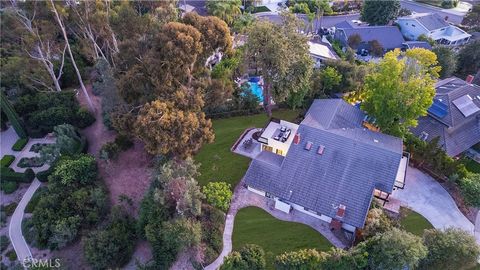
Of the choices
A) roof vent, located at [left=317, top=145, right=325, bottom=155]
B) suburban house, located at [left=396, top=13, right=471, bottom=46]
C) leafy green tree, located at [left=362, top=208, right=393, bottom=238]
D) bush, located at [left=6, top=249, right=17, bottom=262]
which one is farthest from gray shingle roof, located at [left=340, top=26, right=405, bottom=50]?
bush, located at [left=6, top=249, right=17, bottom=262]

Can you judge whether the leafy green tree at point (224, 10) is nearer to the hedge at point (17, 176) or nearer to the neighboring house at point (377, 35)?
the neighboring house at point (377, 35)

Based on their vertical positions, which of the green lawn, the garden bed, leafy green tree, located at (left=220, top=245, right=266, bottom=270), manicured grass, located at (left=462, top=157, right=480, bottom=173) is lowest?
manicured grass, located at (left=462, top=157, right=480, bottom=173)

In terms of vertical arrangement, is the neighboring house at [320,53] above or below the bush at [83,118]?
above

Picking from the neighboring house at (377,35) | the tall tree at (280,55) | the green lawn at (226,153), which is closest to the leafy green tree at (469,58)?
the neighboring house at (377,35)

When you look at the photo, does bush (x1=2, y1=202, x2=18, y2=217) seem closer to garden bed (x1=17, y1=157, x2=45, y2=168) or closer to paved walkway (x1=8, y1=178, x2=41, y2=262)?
paved walkway (x1=8, y1=178, x2=41, y2=262)

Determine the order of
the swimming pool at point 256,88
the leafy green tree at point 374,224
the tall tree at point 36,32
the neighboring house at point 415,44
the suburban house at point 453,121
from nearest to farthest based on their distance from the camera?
the leafy green tree at point 374,224
the suburban house at point 453,121
the tall tree at point 36,32
the swimming pool at point 256,88
the neighboring house at point 415,44
